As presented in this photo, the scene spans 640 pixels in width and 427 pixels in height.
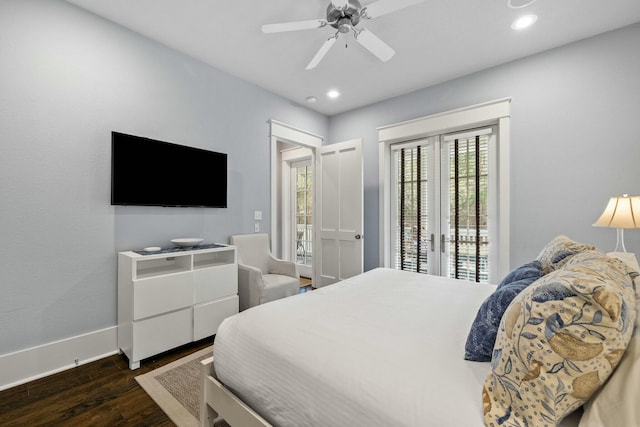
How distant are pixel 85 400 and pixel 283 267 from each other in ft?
6.54

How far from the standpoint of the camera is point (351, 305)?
64.3 inches

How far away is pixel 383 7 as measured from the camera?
1822 mm

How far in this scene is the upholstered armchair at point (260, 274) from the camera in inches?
113

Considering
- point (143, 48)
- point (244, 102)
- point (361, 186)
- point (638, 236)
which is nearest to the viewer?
point (638, 236)

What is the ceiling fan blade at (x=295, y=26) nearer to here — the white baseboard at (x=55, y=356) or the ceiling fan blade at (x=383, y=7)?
Result: the ceiling fan blade at (x=383, y=7)

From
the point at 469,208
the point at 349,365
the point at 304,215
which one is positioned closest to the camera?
the point at 349,365

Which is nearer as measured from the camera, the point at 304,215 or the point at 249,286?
the point at 249,286

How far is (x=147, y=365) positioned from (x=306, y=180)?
3.70m

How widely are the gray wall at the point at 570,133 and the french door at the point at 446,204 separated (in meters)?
0.30

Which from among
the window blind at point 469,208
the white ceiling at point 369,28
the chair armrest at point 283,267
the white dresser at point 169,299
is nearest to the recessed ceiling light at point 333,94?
the white ceiling at point 369,28

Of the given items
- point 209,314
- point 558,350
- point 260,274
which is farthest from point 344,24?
point 209,314

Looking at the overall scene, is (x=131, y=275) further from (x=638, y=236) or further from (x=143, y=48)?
(x=638, y=236)

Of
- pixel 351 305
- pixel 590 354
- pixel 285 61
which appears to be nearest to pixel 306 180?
pixel 285 61

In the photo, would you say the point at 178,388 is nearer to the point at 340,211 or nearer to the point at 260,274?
the point at 260,274
